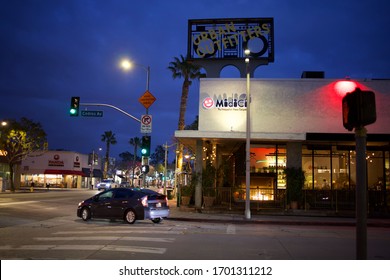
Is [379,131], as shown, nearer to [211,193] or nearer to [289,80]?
[289,80]

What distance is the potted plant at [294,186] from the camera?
22.5m

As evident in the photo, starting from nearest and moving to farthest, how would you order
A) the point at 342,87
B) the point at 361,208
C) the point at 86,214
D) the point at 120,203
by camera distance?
the point at 361,208 < the point at 120,203 < the point at 86,214 < the point at 342,87

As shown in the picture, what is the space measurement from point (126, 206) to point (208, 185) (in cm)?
787

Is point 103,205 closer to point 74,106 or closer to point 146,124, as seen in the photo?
point 146,124

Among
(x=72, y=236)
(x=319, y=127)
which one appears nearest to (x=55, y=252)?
(x=72, y=236)

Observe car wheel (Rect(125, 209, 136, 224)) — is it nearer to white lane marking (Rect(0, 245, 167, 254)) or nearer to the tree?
white lane marking (Rect(0, 245, 167, 254))

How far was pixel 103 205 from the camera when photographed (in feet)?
57.3

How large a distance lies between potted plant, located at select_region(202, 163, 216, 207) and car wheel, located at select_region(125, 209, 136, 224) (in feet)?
24.4

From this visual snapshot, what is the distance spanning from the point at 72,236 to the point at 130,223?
15.2 ft

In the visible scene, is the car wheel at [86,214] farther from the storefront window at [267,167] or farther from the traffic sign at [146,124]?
the storefront window at [267,167]

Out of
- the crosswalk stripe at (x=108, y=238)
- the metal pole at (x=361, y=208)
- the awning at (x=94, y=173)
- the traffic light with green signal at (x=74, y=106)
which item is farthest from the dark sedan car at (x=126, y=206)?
the awning at (x=94, y=173)

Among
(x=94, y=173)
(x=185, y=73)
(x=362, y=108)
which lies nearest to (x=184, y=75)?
(x=185, y=73)

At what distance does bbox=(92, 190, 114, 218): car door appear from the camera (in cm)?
1732

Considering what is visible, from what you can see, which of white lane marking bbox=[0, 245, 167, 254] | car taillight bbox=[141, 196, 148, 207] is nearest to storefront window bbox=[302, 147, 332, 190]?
car taillight bbox=[141, 196, 148, 207]
